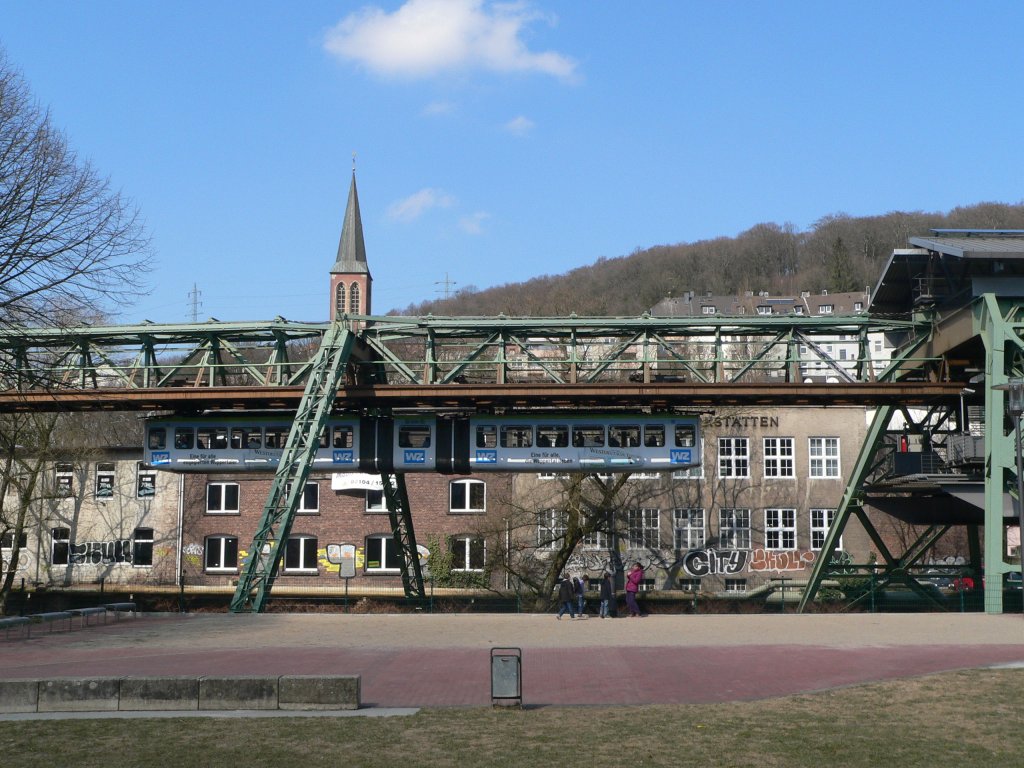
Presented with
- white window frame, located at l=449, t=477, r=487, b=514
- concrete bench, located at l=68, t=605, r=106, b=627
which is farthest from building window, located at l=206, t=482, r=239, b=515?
concrete bench, located at l=68, t=605, r=106, b=627

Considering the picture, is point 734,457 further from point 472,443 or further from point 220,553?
point 220,553

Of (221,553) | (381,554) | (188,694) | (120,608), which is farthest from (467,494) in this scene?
(188,694)

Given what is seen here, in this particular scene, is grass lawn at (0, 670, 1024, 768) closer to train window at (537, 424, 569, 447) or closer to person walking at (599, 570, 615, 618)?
person walking at (599, 570, 615, 618)

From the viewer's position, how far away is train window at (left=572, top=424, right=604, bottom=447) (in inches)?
1316

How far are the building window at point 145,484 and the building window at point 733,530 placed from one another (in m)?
26.8

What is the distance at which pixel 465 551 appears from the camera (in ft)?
167

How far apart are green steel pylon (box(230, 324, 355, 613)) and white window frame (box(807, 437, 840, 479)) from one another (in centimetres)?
2741

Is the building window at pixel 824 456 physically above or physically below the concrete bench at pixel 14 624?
above

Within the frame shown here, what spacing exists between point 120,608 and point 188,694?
16.5 metres

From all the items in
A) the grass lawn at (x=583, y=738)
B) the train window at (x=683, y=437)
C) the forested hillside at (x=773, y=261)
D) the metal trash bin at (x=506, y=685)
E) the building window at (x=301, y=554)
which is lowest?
the building window at (x=301, y=554)

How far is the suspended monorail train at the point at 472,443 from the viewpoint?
109 feet

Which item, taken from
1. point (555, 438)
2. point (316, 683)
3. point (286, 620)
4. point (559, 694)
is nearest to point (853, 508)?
point (555, 438)

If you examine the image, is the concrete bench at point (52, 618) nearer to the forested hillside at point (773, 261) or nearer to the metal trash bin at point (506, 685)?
the metal trash bin at point (506, 685)

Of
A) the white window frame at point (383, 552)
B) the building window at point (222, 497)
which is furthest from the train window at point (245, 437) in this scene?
the building window at point (222, 497)
